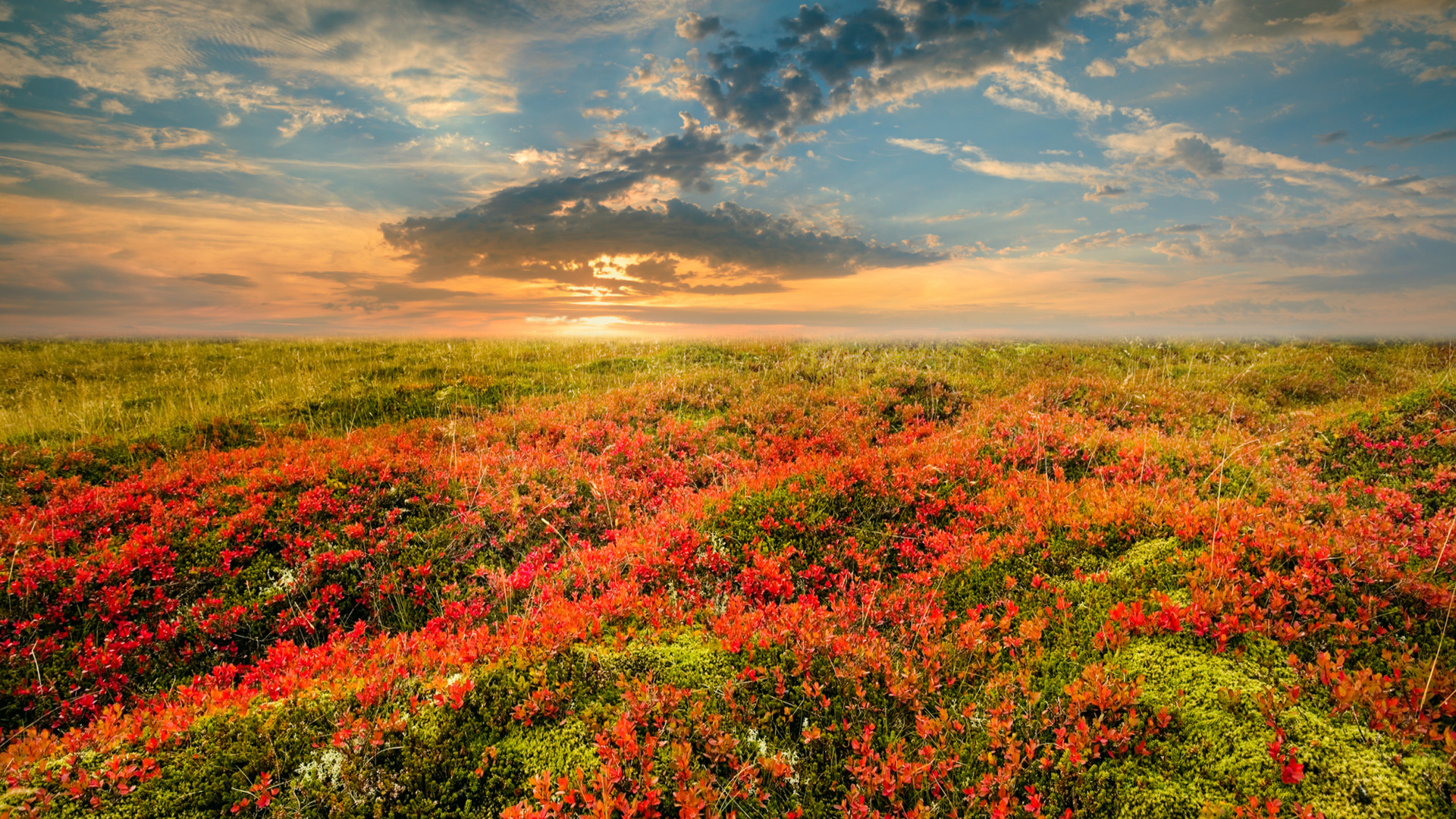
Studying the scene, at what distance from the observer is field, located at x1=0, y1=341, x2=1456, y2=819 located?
3719 millimetres

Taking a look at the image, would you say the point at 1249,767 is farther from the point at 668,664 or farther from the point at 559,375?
the point at 559,375

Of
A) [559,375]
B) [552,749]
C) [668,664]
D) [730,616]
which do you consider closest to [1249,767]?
[730,616]

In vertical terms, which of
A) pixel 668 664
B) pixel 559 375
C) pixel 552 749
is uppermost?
pixel 559 375

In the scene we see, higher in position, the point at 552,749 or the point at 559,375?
the point at 559,375

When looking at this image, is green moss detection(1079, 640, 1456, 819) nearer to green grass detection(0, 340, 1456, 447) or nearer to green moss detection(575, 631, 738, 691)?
green moss detection(575, 631, 738, 691)

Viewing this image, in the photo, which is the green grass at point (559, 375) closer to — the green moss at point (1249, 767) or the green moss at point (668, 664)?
the green moss at point (668, 664)

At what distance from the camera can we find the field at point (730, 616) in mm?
3719

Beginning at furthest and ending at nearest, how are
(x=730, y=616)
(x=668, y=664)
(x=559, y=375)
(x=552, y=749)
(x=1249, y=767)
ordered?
1. (x=559, y=375)
2. (x=730, y=616)
3. (x=668, y=664)
4. (x=552, y=749)
5. (x=1249, y=767)

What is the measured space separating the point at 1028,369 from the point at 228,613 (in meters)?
20.7

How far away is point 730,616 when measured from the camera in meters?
5.56

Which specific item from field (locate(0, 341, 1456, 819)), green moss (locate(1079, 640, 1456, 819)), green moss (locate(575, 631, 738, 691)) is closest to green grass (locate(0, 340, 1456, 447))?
field (locate(0, 341, 1456, 819))

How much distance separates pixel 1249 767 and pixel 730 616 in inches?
151

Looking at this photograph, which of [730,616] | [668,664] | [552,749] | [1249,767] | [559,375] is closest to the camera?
[1249,767]

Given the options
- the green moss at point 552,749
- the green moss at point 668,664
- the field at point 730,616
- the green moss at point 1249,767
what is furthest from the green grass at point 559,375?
the green moss at point 552,749
